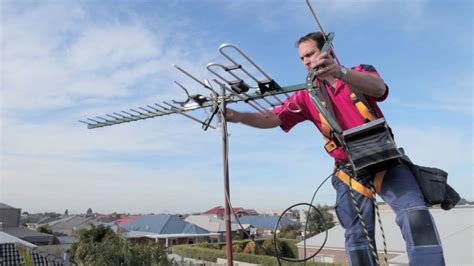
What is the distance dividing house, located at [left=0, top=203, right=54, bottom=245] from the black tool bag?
3543cm

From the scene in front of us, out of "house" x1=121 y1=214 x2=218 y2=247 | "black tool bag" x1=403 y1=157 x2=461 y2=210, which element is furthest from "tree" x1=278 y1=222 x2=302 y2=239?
"black tool bag" x1=403 y1=157 x2=461 y2=210

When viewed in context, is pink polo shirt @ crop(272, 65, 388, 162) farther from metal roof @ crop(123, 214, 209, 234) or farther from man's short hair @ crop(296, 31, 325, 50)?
A: metal roof @ crop(123, 214, 209, 234)

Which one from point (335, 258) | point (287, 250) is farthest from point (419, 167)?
point (287, 250)

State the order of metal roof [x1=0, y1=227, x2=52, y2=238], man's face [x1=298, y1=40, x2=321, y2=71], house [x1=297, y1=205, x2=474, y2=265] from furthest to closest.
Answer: metal roof [x1=0, y1=227, x2=52, y2=238] < house [x1=297, y1=205, x2=474, y2=265] < man's face [x1=298, y1=40, x2=321, y2=71]

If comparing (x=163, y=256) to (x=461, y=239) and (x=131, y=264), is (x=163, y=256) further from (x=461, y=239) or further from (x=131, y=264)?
(x=461, y=239)

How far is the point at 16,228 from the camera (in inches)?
1416

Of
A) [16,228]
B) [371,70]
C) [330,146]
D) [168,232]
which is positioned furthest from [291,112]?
[16,228]

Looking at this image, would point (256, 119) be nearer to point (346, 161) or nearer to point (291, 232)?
point (346, 161)

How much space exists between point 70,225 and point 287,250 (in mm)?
36848

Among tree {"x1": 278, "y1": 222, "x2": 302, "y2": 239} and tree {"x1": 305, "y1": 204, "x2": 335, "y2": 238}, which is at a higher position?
tree {"x1": 305, "y1": 204, "x2": 335, "y2": 238}

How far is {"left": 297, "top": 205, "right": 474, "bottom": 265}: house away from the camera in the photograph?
35.6ft

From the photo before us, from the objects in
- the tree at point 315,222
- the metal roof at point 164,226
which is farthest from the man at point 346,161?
the metal roof at point 164,226

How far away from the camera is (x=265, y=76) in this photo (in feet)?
6.08

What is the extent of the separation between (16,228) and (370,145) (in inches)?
1616
